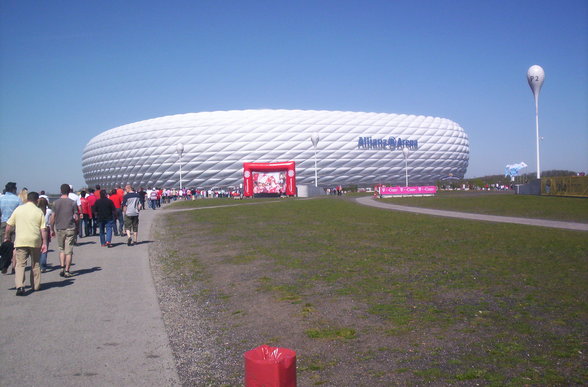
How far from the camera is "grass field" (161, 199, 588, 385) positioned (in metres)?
3.97

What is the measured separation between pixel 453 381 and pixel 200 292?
4.18 metres

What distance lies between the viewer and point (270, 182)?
53.0m

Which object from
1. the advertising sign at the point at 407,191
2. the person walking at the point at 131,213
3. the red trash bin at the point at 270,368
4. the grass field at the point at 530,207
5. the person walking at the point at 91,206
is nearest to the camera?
the red trash bin at the point at 270,368

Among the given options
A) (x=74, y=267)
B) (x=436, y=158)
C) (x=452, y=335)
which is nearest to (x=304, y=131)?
(x=436, y=158)

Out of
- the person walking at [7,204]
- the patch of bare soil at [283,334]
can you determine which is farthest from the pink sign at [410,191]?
the patch of bare soil at [283,334]

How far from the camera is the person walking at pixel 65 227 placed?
913 centimetres

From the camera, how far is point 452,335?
4.68m

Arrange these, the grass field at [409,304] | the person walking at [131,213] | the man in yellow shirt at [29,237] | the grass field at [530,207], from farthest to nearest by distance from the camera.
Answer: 1. the grass field at [530,207]
2. the person walking at [131,213]
3. the man in yellow shirt at [29,237]
4. the grass field at [409,304]

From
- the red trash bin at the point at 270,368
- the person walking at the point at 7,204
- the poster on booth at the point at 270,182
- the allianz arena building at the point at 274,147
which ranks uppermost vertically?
the allianz arena building at the point at 274,147

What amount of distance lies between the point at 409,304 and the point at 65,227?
6.32m

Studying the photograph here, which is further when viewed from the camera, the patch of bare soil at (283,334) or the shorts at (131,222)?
the shorts at (131,222)

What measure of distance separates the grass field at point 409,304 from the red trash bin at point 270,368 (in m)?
1.21

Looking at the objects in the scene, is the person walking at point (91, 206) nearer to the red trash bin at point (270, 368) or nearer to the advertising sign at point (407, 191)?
the red trash bin at point (270, 368)

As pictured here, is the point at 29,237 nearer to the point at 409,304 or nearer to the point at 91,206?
the point at 409,304
